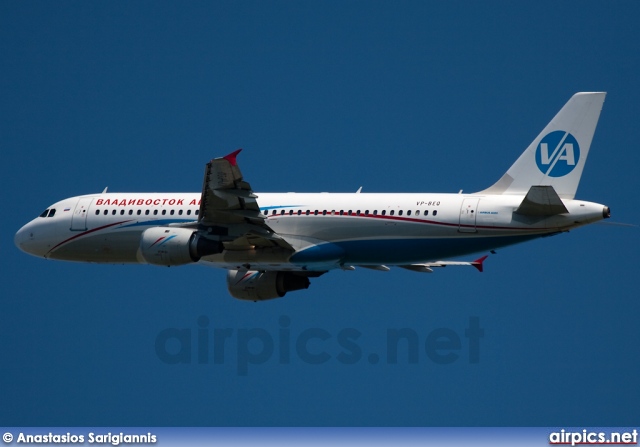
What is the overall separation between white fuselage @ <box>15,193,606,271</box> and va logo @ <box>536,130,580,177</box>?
147 cm

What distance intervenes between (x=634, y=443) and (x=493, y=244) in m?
10.5

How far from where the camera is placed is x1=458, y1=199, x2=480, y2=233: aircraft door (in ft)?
164

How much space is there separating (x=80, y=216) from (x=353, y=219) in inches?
434

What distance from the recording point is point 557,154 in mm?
50438

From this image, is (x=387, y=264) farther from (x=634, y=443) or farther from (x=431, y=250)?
(x=634, y=443)

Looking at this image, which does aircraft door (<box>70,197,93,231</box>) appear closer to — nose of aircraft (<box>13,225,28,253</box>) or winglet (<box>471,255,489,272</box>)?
nose of aircraft (<box>13,225,28,253</box>)

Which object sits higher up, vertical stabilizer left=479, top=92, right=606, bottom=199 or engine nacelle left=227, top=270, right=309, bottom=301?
vertical stabilizer left=479, top=92, right=606, bottom=199

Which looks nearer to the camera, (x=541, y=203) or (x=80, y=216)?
(x=541, y=203)

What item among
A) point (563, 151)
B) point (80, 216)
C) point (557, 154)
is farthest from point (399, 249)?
point (80, 216)

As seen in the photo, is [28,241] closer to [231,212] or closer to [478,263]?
[231,212]

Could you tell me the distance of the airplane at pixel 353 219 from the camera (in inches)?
1940

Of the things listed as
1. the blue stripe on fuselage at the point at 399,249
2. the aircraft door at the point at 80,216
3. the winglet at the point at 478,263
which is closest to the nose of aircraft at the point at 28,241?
the aircraft door at the point at 80,216

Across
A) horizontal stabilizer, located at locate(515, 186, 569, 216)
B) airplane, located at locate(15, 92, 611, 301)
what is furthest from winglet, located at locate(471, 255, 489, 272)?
horizontal stabilizer, located at locate(515, 186, 569, 216)

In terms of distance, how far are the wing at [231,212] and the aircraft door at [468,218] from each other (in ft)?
20.3
